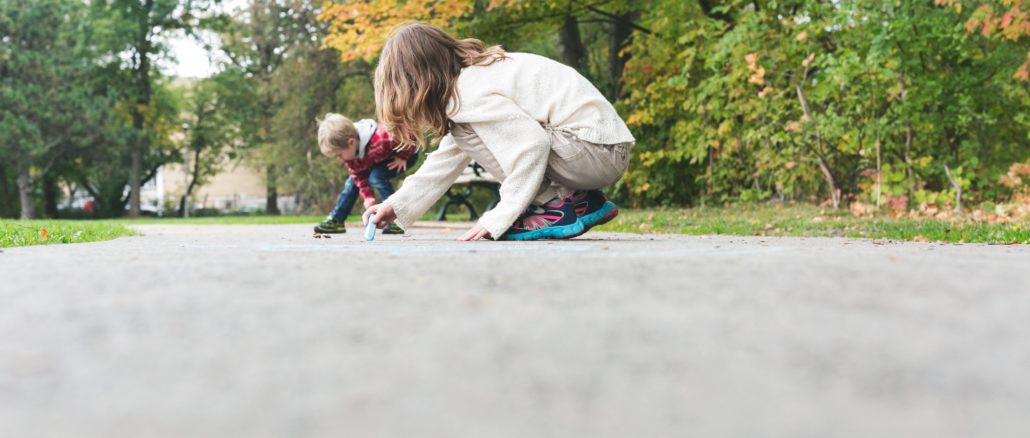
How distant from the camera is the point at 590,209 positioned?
380 centimetres

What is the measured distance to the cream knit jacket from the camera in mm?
3357

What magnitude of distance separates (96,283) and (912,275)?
5.33ft

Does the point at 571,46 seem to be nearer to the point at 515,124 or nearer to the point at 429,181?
the point at 429,181

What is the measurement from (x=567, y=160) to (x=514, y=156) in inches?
11.1

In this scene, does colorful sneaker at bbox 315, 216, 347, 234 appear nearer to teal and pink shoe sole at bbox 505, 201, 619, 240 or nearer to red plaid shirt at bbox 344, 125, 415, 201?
red plaid shirt at bbox 344, 125, 415, 201

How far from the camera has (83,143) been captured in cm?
2498

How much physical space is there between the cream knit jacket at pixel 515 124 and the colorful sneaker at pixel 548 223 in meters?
0.11

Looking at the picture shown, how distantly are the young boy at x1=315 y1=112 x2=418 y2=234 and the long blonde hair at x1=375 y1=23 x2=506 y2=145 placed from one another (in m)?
1.96

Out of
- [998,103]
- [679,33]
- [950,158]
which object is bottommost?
[950,158]

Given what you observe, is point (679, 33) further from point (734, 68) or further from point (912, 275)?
point (912, 275)

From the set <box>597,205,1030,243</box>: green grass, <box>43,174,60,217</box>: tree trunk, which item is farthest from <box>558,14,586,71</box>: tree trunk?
<box>43,174,60,217</box>: tree trunk

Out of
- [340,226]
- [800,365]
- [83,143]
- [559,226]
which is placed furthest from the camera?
[83,143]

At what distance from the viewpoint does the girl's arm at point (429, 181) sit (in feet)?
12.2

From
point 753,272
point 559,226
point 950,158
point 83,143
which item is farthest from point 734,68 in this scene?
point 83,143
